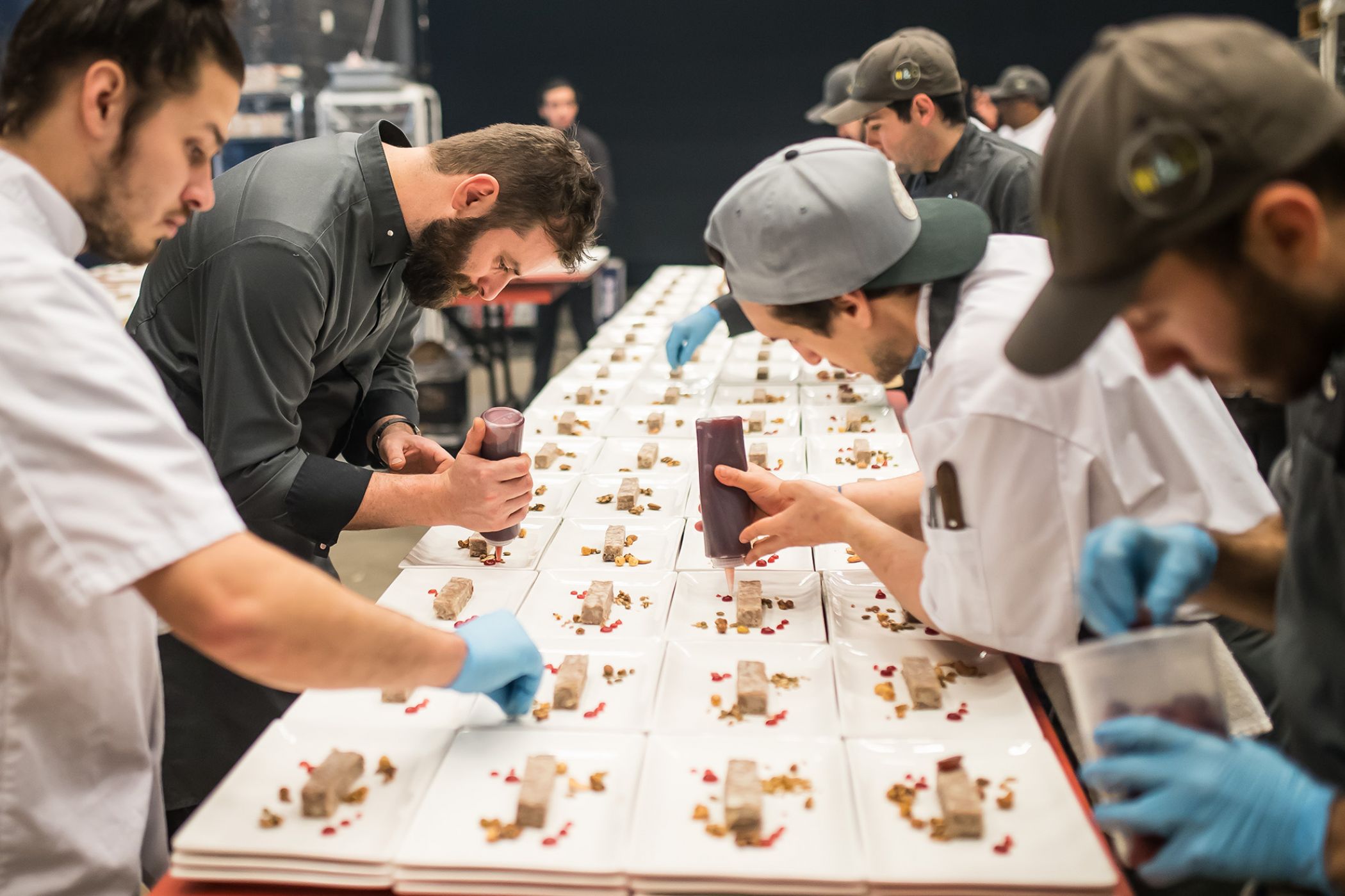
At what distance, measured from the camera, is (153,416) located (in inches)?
41.7

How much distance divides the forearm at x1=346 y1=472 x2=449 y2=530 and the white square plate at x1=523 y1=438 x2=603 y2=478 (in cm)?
51

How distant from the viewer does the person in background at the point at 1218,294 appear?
0.87 m

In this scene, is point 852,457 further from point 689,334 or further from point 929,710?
point 929,710

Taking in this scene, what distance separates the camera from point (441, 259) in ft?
7.12

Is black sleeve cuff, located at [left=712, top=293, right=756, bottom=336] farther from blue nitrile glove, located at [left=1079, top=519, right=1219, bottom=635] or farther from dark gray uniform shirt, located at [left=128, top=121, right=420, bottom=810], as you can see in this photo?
blue nitrile glove, located at [left=1079, top=519, right=1219, bottom=635]

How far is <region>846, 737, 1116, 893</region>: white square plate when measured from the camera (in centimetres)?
115

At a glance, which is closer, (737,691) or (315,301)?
(737,691)

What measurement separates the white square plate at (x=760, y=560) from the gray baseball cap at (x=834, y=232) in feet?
1.89

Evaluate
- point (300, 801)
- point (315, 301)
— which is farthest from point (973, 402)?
point (315, 301)

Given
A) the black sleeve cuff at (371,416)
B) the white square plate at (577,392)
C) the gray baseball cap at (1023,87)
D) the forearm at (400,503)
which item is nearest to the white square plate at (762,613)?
the forearm at (400,503)

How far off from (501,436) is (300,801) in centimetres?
83

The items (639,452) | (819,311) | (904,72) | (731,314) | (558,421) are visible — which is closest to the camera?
(819,311)

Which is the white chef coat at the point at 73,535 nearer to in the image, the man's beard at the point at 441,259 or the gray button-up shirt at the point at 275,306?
the gray button-up shirt at the point at 275,306

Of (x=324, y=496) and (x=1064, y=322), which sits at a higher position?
(x=1064, y=322)
